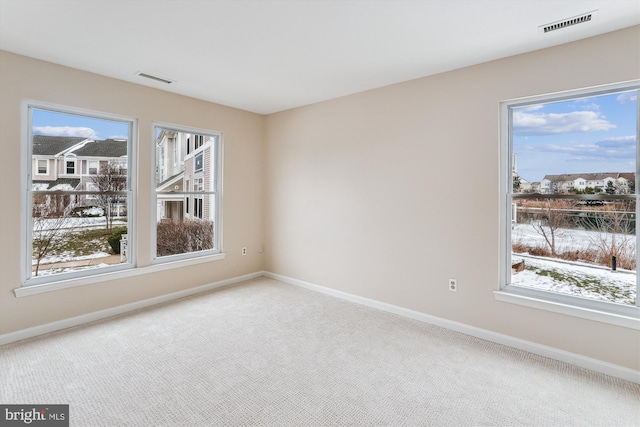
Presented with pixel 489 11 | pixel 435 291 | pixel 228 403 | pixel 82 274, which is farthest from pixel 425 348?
pixel 82 274

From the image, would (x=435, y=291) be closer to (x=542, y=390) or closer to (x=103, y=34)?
(x=542, y=390)

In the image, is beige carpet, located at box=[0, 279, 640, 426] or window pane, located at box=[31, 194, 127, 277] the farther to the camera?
window pane, located at box=[31, 194, 127, 277]

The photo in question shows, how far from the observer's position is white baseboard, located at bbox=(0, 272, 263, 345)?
9.40ft

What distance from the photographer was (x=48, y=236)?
10.3 ft

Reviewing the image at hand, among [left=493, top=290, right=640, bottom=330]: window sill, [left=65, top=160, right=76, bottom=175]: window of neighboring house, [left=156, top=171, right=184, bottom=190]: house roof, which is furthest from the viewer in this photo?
[left=156, top=171, right=184, bottom=190]: house roof

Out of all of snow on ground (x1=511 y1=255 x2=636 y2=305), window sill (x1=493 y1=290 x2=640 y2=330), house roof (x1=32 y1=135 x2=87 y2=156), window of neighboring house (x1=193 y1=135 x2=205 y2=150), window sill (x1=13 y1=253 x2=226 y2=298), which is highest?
window of neighboring house (x1=193 y1=135 x2=205 y2=150)

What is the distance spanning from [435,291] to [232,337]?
210cm

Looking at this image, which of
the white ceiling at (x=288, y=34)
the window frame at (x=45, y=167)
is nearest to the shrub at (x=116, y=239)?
the window frame at (x=45, y=167)

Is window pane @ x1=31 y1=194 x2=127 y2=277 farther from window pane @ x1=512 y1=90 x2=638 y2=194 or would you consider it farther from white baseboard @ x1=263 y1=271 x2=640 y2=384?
window pane @ x1=512 y1=90 x2=638 y2=194

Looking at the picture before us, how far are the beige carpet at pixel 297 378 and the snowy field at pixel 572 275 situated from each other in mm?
613

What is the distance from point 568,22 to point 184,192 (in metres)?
4.25

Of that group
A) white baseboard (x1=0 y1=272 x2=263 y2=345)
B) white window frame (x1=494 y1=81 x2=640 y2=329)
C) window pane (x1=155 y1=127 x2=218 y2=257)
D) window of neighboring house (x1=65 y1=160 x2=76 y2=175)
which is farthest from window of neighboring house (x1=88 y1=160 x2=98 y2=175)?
white window frame (x1=494 y1=81 x2=640 y2=329)

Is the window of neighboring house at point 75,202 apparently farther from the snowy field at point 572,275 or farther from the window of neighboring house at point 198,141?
the snowy field at point 572,275

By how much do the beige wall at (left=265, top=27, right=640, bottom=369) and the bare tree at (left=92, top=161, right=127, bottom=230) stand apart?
219cm
